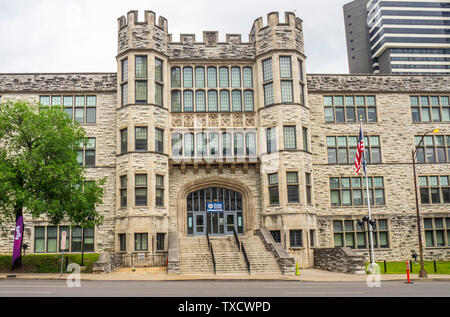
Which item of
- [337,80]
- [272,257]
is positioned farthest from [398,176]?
[272,257]

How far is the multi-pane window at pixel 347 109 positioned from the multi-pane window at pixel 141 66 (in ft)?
47.5

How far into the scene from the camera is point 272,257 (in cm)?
2795

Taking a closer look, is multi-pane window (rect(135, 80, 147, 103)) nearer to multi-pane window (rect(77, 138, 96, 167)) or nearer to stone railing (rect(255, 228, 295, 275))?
multi-pane window (rect(77, 138, 96, 167))

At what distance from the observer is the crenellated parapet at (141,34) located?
1292 inches

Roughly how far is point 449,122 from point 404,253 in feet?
38.3

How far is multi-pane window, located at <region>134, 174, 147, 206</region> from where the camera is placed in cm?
3103

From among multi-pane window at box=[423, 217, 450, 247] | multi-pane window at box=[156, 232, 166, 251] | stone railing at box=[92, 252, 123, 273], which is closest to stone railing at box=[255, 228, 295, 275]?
multi-pane window at box=[156, 232, 166, 251]

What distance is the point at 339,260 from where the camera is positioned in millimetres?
28156

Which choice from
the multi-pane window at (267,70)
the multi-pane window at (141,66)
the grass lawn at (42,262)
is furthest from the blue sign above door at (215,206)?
the multi-pane window at (141,66)

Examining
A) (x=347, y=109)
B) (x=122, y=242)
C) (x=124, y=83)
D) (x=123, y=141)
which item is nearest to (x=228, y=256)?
(x=122, y=242)

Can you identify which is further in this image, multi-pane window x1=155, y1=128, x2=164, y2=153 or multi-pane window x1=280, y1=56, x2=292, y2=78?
multi-pane window x1=280, y1=56, x2=292, y2=78

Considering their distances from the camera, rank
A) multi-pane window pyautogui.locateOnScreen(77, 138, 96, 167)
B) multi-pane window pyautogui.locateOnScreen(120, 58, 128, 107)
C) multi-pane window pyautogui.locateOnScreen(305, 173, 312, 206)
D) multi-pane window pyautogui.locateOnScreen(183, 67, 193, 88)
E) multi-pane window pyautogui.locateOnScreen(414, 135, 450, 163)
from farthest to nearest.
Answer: multi-pane window pyautogui.locateOnScreen(414, 135, 450, 163) < multi-pane window pyautogui.locateOnScreen(183, 67, 193, 88) < multi-pane window pyautogui.locateOnScreen(77, 138, 96, 167) < multi-pane window pyautogui.locateOnScreen(120, 58, 128, 107) < multi-pane window pyautogui.locateOnScreen(305, 173, 312, 206)

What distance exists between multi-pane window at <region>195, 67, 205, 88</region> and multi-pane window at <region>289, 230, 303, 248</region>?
13.0 meters
